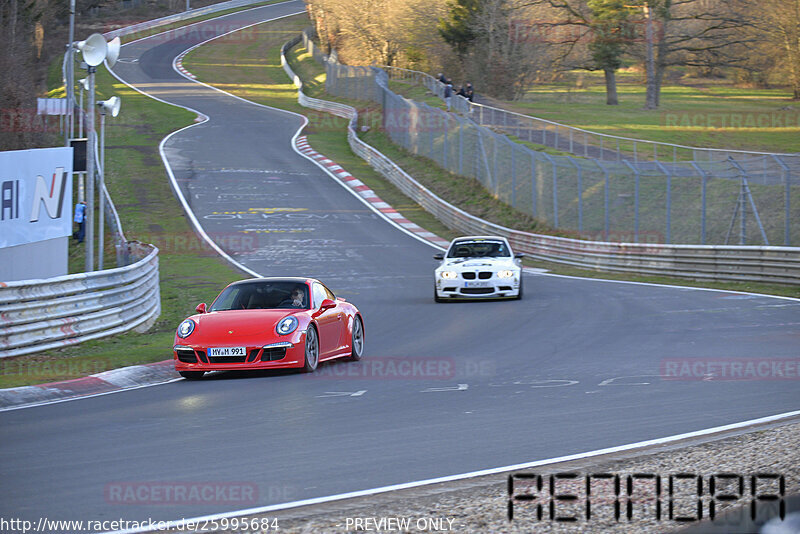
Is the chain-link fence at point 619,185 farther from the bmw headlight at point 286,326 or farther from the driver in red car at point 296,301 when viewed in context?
the bmw headlight at point 286,326

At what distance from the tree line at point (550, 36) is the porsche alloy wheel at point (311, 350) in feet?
185

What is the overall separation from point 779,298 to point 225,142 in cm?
3976

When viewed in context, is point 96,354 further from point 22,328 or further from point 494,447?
point 494,447

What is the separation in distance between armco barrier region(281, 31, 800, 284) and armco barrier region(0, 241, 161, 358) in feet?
46.8

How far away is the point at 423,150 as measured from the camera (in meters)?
48.6

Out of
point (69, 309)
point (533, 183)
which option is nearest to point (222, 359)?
point (69, 309)

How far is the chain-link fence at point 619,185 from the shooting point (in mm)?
26906

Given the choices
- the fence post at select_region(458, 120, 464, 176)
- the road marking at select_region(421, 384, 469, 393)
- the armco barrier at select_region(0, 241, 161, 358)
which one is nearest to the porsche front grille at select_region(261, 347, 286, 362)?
the road marking at select_region(421, 384, 469, 393)

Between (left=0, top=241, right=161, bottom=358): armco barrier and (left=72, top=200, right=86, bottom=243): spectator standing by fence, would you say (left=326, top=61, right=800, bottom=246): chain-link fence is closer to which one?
(left=0, top=241, right=161, bottom=358): armco barrier

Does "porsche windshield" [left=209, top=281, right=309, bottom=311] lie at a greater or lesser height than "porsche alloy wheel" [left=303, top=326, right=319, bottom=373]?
greater
